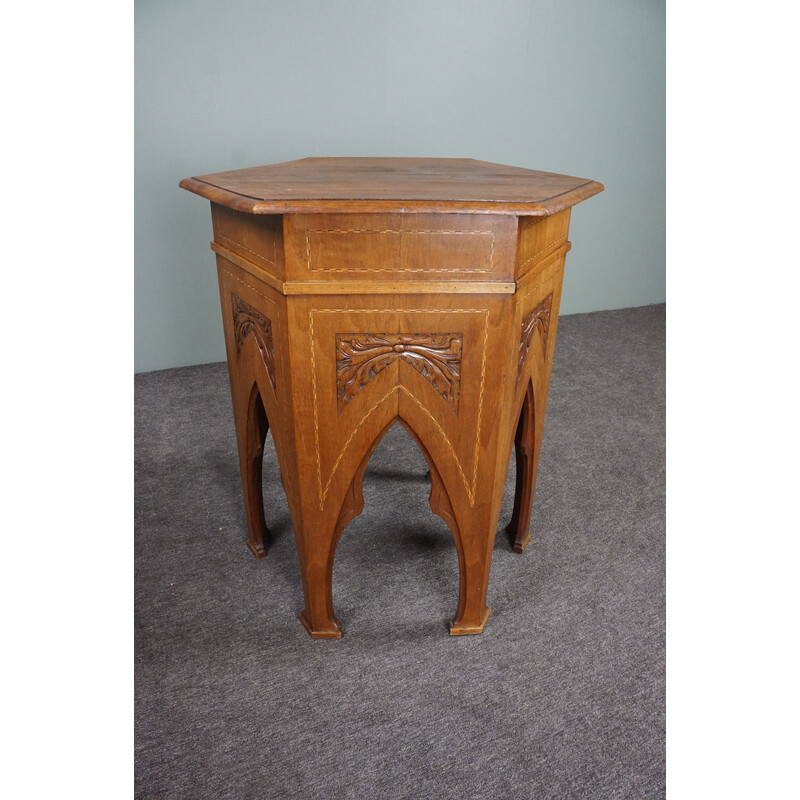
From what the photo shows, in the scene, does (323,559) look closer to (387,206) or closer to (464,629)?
(464,629)

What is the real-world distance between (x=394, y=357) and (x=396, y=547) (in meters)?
0.74

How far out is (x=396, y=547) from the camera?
179cm

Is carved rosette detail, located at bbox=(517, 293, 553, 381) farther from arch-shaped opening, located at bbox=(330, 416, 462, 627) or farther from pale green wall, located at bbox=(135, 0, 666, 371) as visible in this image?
pale green wall, located at bbox=(135, 0, 666, 371)

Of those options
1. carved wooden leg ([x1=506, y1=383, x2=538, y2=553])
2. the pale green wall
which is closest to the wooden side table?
carved wooden leg ([x1=506, y1=383, x2=538, y2=553])

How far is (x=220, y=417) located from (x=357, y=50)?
64.4 inches

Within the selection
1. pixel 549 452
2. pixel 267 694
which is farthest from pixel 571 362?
pixel 267 694

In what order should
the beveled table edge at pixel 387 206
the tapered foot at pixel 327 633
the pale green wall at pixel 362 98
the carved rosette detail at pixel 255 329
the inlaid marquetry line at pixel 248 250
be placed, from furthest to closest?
the pale green wall at pixel 362 98 → the tapered foot at pixel 327 633 → the carved rosette detail at pixel 255 329 → the inlaid marquetry line at pixel 248 250 → the beveled table edge at pixel 387 206

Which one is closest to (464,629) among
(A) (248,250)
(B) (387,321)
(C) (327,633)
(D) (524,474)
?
(C) (327,633)

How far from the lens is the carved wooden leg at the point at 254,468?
1583mm

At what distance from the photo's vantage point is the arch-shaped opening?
4.54 feet

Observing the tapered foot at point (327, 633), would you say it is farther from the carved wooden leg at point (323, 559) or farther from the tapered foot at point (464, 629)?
the tapered foot at point (464, 629)

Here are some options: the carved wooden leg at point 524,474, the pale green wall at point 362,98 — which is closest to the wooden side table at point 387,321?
the carved wooden leg at point 524,474

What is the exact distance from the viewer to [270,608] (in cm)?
157

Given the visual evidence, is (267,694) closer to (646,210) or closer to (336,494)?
(336,494)
